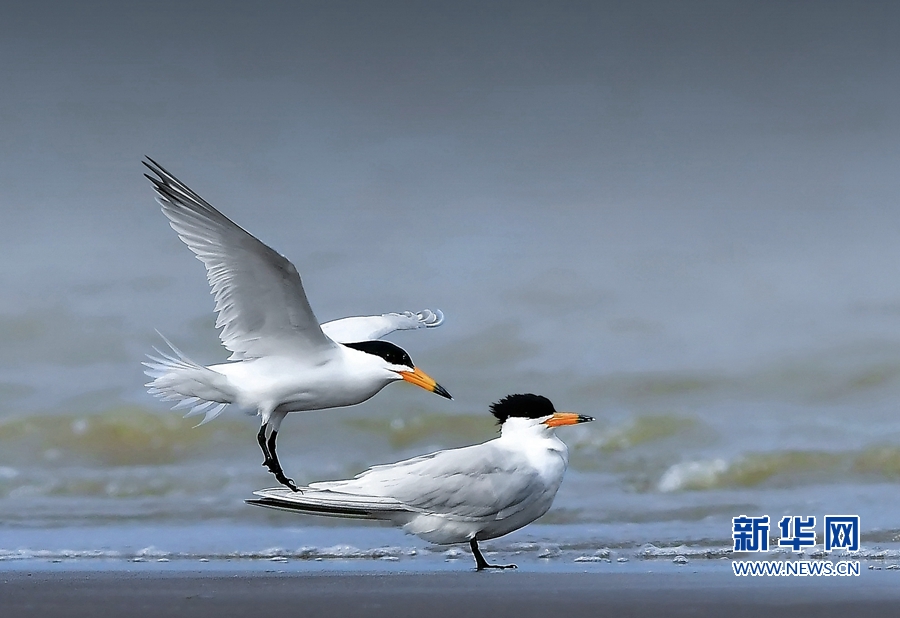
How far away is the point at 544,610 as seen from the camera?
443cm

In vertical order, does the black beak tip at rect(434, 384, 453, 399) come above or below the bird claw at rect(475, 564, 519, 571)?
above

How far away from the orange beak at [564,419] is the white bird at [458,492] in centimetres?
16

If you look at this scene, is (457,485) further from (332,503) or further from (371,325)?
(371,325)

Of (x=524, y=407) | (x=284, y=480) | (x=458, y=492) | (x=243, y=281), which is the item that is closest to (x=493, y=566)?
(x=458, y=492)

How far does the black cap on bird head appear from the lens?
6188 mm

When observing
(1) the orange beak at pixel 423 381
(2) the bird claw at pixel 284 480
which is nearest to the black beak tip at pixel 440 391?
(1) the orange beak at pixel 423 381

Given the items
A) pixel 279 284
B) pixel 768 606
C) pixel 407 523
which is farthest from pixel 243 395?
pixel 768 606

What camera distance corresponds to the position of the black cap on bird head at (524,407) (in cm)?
619

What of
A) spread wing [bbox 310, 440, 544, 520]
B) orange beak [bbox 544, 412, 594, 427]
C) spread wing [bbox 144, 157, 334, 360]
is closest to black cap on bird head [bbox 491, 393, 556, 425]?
orange beak [bbox 544, 412, 594, 427]

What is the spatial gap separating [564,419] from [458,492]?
0.74 metres

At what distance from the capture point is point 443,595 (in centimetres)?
483

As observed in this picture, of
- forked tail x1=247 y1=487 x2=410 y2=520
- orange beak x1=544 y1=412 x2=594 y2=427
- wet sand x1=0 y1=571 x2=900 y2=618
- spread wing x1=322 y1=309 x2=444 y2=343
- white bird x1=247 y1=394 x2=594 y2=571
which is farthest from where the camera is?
spread wing x1=322 y1=309 x2=444 y2=343

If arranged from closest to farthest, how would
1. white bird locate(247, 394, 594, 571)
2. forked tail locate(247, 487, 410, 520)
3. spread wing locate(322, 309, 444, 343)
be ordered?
forked tail locate(247, 487, 410, 520)
white bird locate(247, 394, 594, 571)
spread wing locate(322, 309, 444, 343)

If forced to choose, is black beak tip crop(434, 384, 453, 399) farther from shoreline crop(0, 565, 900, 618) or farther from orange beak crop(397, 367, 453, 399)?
shoreline crop(0, 565, 900, 618)
